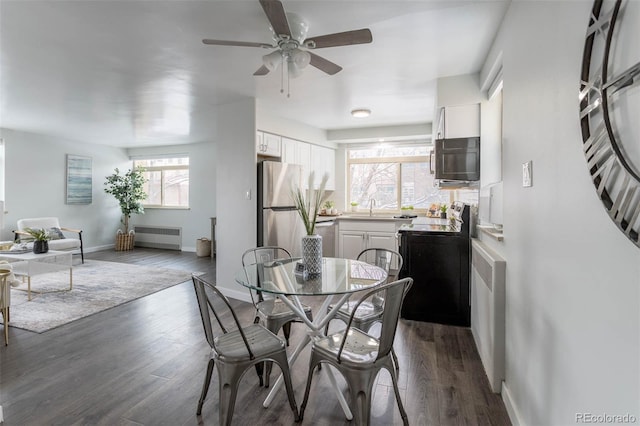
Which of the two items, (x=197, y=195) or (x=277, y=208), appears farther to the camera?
(x=197, y=195)

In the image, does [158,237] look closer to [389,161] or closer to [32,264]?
[32,264]

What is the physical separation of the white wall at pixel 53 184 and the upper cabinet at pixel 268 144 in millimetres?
5246

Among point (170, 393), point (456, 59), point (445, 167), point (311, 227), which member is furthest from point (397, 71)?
point (170, 393)

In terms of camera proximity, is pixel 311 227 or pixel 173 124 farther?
pixel 173 124

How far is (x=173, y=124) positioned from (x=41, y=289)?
10.1ft

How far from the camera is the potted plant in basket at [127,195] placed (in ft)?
24.4

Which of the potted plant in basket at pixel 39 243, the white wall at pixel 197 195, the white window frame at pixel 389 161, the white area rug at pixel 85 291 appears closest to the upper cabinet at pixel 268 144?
the white window frame at pixel 389 161

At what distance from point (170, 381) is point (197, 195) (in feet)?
19.0

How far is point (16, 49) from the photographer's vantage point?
2.59 meters

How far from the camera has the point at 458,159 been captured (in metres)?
2.90

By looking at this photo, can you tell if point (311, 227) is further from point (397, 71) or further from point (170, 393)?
point (397, 71)

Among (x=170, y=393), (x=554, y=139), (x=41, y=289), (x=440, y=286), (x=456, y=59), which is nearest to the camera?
(x=554, y=139)

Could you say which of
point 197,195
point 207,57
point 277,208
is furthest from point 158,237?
point 207,57

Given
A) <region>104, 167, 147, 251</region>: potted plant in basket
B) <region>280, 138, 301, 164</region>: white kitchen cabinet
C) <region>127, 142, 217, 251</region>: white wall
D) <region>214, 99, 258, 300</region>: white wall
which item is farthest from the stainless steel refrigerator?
<region>104, 167, 147, 251</region>: potted plant in basket
